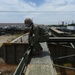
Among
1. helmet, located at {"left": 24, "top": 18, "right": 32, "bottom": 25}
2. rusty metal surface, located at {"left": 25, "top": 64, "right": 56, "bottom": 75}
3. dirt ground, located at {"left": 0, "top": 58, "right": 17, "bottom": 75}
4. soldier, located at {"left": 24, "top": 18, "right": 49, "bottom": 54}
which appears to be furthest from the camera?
dirt ground, located at {"left": 0, "top": 58, "right": 17, "bottom": 75}

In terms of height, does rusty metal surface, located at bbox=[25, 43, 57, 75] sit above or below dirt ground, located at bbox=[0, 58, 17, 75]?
above

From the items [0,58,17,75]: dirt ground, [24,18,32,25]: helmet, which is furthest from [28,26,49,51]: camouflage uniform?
[0,58,17,75]: dirt ground

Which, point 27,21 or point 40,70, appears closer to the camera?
point 40,70

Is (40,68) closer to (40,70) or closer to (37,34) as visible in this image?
(40,70)

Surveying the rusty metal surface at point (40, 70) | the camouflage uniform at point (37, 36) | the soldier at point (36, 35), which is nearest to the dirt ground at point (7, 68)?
the soldier at point (36, 35)

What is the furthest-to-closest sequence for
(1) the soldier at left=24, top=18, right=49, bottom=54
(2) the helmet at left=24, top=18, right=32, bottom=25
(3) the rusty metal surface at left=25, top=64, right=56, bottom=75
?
(1) the soldier at left=24, top=18, right=49, bottom=54
(2) the helmet at left=24, top=18, right=32, bottom=25
(3) the rusty metal surface at left=25, top=64, right=56, bottom=75

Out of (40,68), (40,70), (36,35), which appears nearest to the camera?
(40,70)

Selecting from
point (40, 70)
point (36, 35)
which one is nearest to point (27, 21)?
point (36, 35)

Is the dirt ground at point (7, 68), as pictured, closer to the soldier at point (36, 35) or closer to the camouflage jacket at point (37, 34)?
the soldier at point (36, 35)

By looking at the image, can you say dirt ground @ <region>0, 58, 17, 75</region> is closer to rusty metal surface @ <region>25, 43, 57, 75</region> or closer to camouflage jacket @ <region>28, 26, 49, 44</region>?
camouflage jacket @ <region>28, 26, 49, 44</region>

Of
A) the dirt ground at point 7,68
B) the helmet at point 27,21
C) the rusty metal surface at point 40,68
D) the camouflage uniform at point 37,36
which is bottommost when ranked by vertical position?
the dirt ground at point 7,68

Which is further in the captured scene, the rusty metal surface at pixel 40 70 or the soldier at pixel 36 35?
the soldier at pixel 36 35

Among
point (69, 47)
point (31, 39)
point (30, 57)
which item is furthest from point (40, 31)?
point (69, 47)

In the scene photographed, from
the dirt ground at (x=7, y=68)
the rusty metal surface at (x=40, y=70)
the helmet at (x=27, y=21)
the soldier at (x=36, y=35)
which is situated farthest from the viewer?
the dirt ground at (x=7, y=68)
